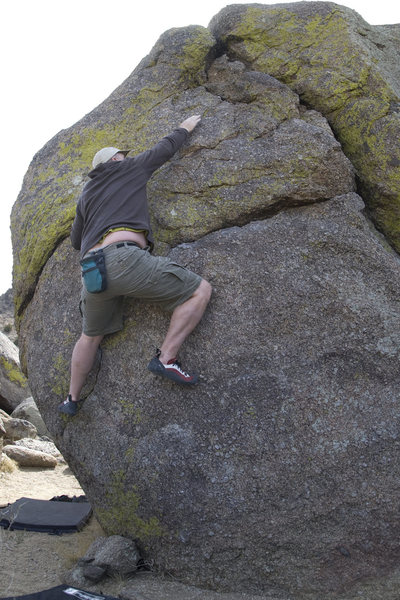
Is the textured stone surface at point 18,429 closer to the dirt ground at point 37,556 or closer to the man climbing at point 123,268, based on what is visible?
the dirt ground at point 37,556

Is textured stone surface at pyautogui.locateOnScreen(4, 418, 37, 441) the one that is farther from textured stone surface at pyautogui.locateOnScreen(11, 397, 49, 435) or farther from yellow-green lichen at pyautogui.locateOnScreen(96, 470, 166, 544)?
yellow-green lichen at pyautogui.locateOnScreen(96, 470, 166, 544)

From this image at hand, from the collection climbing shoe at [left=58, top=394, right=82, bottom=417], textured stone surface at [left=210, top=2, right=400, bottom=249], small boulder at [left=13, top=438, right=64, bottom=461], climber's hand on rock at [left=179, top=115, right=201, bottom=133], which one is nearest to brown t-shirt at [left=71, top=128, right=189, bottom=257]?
climber's hand on rock at [left=179, top=115, right=201, bottom=133]

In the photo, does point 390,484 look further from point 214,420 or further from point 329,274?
point 329,274

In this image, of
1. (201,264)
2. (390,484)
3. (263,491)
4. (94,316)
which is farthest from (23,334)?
(390,484)

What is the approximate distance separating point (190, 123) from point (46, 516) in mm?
4846

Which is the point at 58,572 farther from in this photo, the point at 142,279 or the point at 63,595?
the point at 142,279

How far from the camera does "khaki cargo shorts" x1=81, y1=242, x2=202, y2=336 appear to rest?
15.3ft

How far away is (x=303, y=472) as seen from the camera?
4.46m

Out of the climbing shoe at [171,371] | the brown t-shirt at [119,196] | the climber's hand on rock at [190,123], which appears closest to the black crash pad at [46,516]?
the climbing shoe at [171,371]

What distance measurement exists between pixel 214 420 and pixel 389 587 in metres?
1.89

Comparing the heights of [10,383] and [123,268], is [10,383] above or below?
below

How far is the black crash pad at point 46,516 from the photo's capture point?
6121mm

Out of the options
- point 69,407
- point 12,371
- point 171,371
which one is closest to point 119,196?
point 171,371

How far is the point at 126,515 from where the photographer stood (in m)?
4.95
